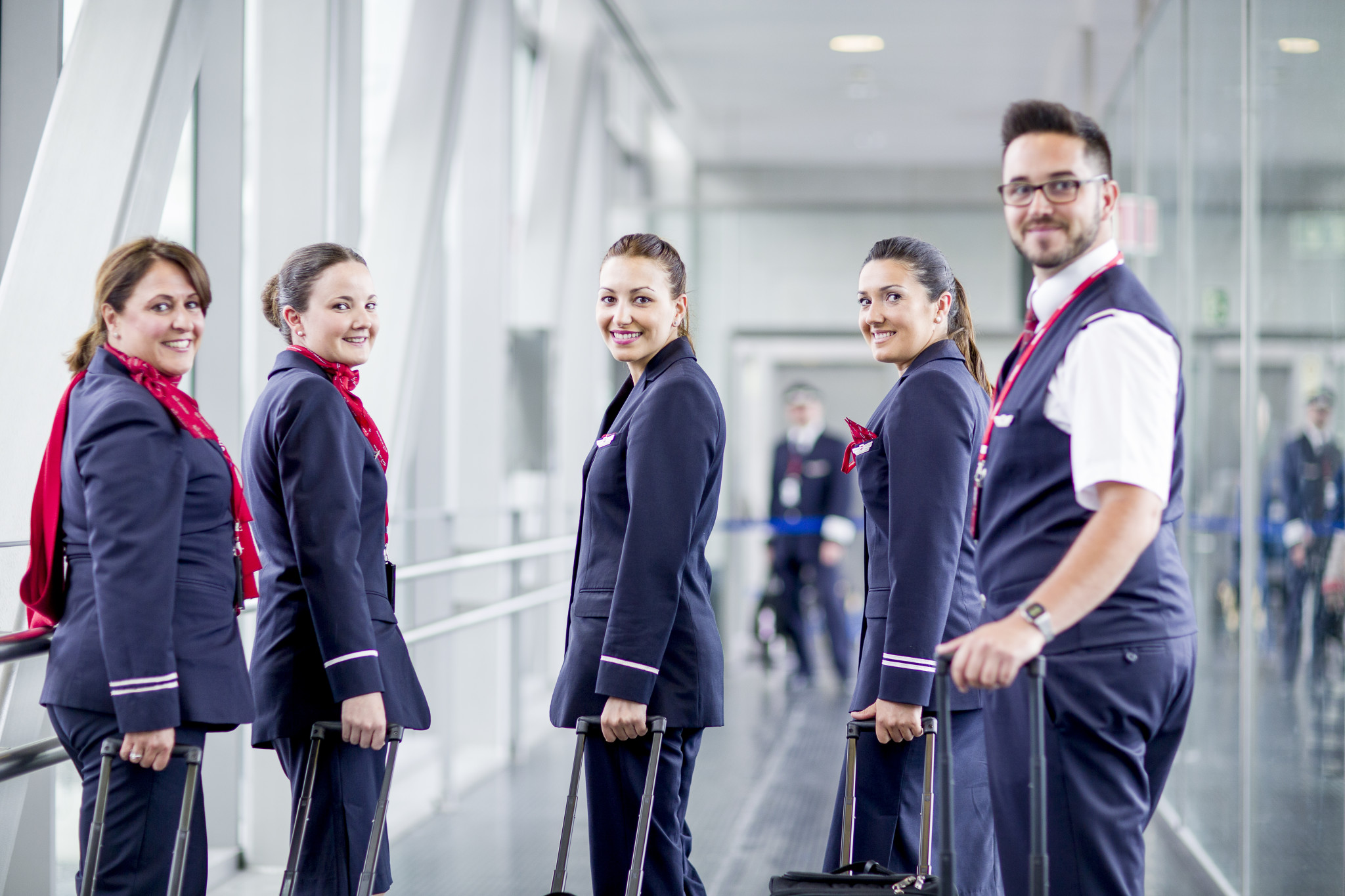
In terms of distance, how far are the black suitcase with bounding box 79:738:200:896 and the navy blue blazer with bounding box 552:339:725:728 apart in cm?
66

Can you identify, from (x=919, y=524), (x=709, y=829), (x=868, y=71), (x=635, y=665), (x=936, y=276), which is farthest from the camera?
(x=868, y=71)

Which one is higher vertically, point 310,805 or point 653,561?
point 653,561

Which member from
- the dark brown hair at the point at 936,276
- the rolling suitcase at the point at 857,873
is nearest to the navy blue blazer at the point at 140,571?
the rolling suitcase at the point at 857,873

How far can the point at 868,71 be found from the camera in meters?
7.94

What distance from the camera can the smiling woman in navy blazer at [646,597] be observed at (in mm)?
2289

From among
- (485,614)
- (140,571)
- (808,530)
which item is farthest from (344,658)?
(808,530)

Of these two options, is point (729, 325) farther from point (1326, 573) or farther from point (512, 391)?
A: point (1326, 573)

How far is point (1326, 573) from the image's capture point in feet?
9.43

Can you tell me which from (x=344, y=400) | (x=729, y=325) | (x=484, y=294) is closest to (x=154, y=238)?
(x=344, y=400)

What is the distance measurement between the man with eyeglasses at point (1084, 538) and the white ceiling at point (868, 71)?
455 cm

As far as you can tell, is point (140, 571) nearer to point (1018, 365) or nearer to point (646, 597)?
point (646, 597)

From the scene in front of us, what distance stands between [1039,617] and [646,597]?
2.76 ft

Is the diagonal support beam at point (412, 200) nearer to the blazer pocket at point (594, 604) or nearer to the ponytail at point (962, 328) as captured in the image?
the blazer pocket at point (594, 604)

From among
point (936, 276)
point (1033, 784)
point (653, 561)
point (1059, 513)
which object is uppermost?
point (936, 276)
